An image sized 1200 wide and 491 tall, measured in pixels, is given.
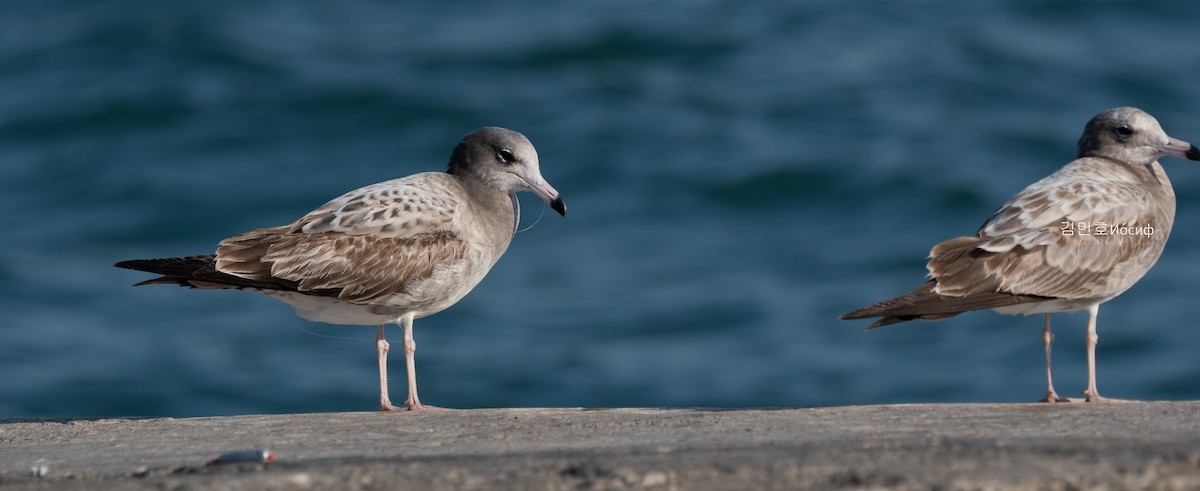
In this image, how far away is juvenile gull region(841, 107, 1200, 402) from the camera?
8.06 metres

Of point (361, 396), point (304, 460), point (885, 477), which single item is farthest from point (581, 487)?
point (361, 396)

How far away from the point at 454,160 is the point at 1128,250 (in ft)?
14.2

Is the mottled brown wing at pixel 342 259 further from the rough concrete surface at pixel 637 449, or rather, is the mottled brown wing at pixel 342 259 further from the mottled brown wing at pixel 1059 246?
the mottled brown wing at pixel 1059 246

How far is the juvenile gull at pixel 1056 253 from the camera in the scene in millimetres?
8062

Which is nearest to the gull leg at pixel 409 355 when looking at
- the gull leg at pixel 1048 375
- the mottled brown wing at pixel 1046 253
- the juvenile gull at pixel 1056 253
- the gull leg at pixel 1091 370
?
the juvenile gull at pixel 1056 253

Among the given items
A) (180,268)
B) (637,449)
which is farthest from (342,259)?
(637,449)

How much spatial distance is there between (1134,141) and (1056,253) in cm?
153

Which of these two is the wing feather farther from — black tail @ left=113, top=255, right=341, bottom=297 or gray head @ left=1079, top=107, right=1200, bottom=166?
gray head @ left=1079, top=107, right=1200, bottom=166

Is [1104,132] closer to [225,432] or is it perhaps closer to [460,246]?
[460,246]

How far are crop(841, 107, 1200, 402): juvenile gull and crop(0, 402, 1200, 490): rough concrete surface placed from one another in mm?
1008

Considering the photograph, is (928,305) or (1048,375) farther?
(1048,375)

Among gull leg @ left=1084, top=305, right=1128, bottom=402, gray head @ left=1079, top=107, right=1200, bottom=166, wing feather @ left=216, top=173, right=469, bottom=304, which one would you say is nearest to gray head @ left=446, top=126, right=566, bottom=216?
wing feather @ left=216, top=173, right=469, bottom=304

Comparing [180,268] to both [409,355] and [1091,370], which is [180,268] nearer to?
[409,355]

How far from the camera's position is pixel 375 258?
824 cm
